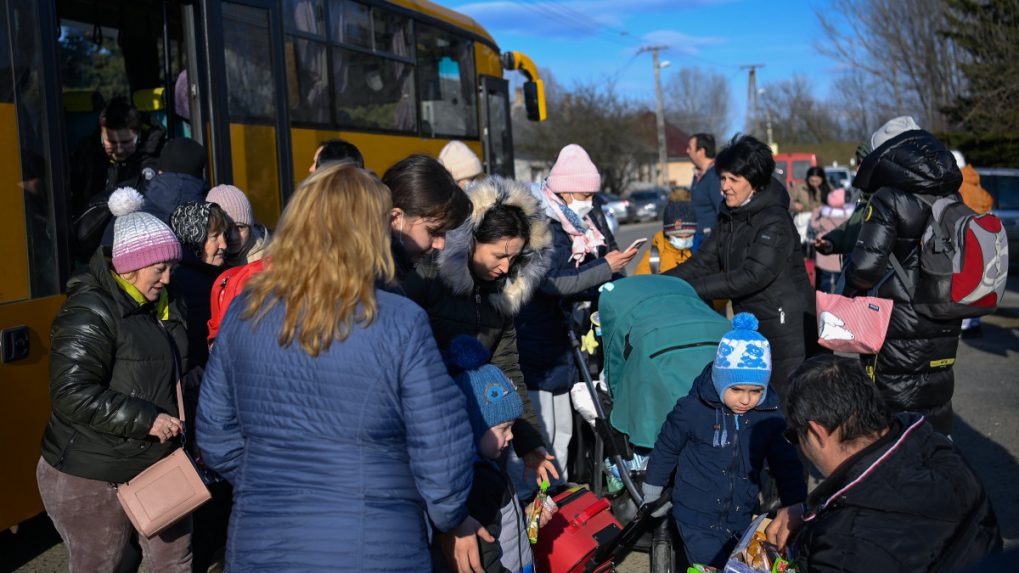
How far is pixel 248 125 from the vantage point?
278 inches

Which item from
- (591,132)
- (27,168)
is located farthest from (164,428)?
(591,132)

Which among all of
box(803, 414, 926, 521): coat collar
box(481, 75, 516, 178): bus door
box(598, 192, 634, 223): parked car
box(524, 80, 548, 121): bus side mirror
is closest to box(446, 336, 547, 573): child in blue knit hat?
box(803, 414, 926, 521): coat collar

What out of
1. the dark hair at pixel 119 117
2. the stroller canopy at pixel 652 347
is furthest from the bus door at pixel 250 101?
the stroller canopy at pixel 652 347

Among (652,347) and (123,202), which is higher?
(123,202)

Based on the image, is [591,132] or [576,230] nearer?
[576,230]

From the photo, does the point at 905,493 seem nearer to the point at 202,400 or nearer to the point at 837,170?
the point at 202,400

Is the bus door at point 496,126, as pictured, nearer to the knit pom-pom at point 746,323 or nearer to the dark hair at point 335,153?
the dark hair at point 335,153

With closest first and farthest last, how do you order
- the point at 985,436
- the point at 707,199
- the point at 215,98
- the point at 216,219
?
the point at 216,219, the point at 215,98, the point at 985,436, the point at 707,199

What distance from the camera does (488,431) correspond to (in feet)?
10.5

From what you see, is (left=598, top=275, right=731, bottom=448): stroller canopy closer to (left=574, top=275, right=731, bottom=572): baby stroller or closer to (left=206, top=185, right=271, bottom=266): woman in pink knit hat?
(left=574, top=275, right=731, bottom=572): baby stroller

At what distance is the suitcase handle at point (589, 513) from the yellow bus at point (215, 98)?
2682 millimetres

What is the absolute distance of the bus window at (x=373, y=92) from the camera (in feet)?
27.5

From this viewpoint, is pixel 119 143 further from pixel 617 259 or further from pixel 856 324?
pixel 856 324

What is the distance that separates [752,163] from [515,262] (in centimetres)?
196
